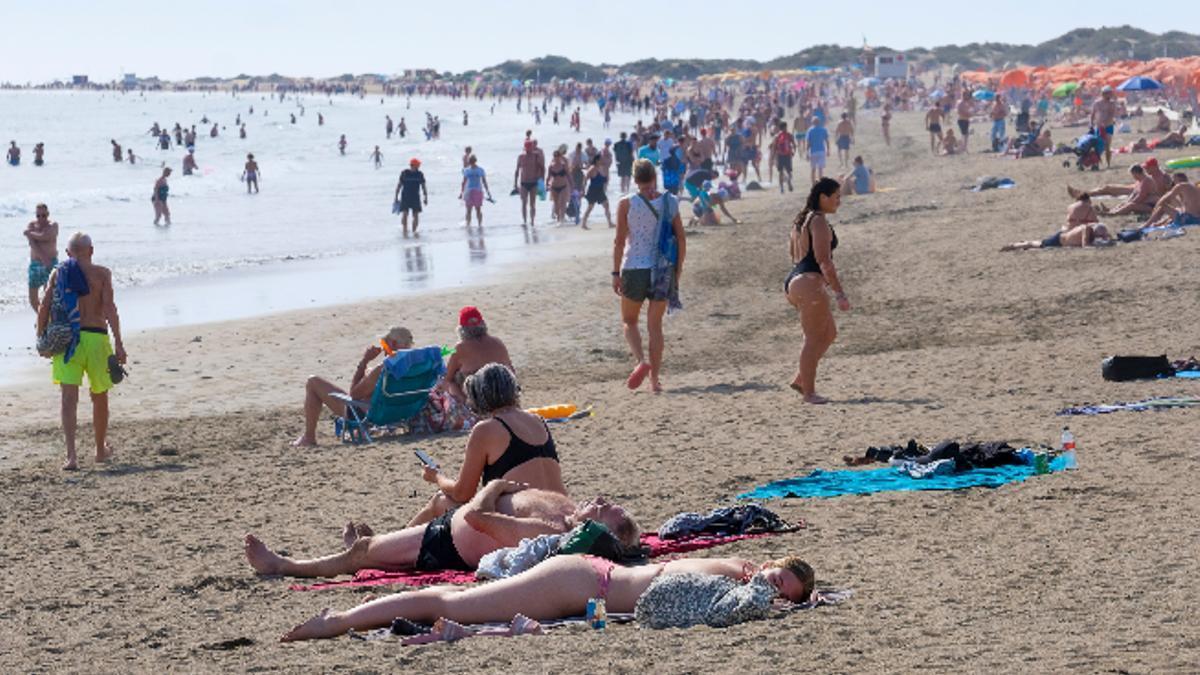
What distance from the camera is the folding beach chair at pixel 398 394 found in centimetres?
1045

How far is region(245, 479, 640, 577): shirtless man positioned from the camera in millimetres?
6215

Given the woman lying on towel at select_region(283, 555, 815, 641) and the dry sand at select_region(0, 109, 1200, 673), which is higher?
the woman lying on towel at select_region(283, 555, 815, 641)

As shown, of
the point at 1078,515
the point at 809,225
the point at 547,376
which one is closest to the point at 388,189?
the point at 547,376

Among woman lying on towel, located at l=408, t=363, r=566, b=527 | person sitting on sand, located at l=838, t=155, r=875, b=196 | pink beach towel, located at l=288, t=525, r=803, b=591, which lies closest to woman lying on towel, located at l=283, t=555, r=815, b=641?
pink beach towel, located at l=288, t=525, r=803, b=591

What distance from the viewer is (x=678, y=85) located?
466ft

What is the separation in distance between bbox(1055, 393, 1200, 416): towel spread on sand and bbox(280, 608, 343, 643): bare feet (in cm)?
495

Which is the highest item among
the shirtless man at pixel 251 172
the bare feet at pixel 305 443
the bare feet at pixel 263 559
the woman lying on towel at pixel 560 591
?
the woman lying on towel at pixel 560 591

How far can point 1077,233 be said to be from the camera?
58.4 feet

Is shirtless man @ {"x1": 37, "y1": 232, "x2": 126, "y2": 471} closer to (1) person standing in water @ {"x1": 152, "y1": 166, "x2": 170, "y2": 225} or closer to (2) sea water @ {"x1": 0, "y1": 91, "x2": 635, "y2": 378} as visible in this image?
(2) sea water @ {"x1": 0, "y1": 91, "x2": 635, "y2": 378}

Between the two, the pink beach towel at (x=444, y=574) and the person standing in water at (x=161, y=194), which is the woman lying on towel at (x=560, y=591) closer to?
the pink beach towel at (x=444, y=574)

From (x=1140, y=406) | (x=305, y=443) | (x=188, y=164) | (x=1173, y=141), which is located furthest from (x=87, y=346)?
(x=188, y=164)

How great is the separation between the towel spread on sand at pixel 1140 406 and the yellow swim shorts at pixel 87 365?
212 inches

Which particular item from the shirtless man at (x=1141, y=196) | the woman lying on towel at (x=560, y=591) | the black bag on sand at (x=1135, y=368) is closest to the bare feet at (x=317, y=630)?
the woman lying on towel at (x=560, y=591)

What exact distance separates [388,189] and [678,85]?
3940 inches
